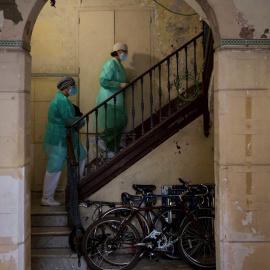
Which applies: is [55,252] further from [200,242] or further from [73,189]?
[200,242]

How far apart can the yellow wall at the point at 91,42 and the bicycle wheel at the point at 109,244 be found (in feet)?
6.07

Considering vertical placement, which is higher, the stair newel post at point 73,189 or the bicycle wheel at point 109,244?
the stair newel post at point 73,189

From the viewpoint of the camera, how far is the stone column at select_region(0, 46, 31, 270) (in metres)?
4.32

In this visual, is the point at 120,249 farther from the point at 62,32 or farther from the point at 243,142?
the point at 62,32

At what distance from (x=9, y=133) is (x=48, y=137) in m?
2.12

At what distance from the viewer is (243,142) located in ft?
14.4

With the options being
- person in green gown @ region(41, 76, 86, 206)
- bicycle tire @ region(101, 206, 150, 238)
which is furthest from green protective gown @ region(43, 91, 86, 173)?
bicycle tire @ region(101, 206, 150, 238)

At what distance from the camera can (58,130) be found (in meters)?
6.43

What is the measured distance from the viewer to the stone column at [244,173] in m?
4.38

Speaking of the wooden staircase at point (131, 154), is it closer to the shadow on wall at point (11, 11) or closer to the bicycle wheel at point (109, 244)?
the bicycle wheel at point (109, 244)

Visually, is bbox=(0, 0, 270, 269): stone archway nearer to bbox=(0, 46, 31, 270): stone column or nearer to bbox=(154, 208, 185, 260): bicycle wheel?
bbox=(0, 46, 31, 270): stone column

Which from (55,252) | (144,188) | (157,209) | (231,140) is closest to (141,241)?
(157,209)

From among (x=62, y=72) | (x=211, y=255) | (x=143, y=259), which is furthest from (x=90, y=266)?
(x=62, y=72)

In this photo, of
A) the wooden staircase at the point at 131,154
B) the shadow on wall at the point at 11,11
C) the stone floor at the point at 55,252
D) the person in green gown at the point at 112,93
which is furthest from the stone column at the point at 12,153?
the person in green gown at the point at 112,93
